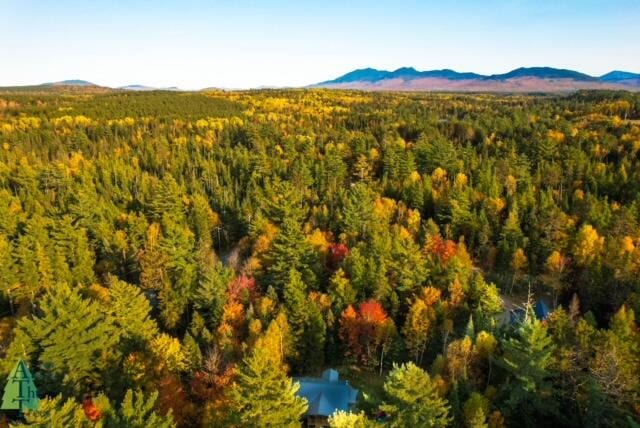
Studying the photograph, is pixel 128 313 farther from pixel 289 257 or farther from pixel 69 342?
pixel 289 257

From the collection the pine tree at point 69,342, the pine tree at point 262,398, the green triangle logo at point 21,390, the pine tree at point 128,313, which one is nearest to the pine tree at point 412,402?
the pine tree at point 262,398

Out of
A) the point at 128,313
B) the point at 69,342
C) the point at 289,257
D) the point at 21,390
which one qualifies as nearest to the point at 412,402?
the point at 21,390

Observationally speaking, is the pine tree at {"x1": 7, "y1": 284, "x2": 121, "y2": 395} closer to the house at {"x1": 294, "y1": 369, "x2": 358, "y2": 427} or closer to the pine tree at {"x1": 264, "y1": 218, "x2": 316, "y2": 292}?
the house at {"x1": 294, "y1": 369, "x2": 358, "y2": 427}

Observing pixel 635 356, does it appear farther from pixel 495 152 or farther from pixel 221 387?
pixel 495 152

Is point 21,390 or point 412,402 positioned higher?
point 21,390

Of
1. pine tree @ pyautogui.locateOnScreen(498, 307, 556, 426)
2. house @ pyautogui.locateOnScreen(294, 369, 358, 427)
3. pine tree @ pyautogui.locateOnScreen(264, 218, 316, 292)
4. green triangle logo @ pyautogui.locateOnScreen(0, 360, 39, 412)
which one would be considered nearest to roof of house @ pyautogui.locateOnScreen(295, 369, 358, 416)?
house @ pyautogui.locateOnScreen(294, 369, 358, 427)

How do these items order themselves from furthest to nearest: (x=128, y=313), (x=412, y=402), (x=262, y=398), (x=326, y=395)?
1. (x=128, y=313)
2. (x=326, y=395)
3. (x=412, y=402)
4. (x=262, y=398)

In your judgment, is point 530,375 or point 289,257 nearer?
point 530,375
